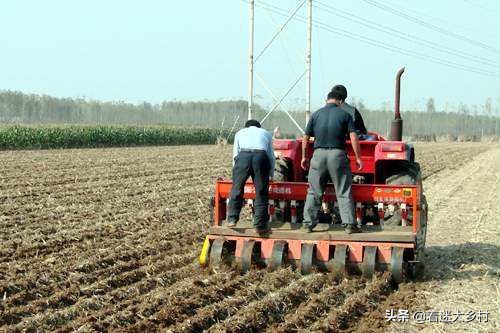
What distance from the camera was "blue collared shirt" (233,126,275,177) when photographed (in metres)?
8.02

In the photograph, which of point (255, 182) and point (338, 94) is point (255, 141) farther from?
point (338, 94)

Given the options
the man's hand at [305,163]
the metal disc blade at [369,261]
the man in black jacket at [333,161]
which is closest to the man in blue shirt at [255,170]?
the man's hand at [305,163]

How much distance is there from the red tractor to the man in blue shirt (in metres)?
0.20

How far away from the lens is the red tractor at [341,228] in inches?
300

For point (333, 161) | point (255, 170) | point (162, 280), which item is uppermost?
point (333, 161)

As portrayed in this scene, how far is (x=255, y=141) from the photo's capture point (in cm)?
804

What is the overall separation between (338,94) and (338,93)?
0.01 m

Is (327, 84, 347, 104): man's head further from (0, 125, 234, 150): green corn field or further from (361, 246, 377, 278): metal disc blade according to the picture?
(0, 125, 234, 150): green corn field

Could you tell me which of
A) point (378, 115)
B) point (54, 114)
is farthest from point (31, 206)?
point (378, 115)

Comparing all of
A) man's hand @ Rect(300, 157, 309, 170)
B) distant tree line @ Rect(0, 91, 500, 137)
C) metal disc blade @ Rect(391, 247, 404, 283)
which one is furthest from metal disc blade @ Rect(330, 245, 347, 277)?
distant tree line @ Rect(0, 91, 500, 137)

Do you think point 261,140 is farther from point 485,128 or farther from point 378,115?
point 485,128

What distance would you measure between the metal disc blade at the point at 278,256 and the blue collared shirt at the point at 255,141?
832mm

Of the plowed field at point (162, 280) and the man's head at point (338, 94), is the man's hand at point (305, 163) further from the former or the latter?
the plowed field at point (162, 280)

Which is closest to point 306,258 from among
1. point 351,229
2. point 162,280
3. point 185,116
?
point 351,229
